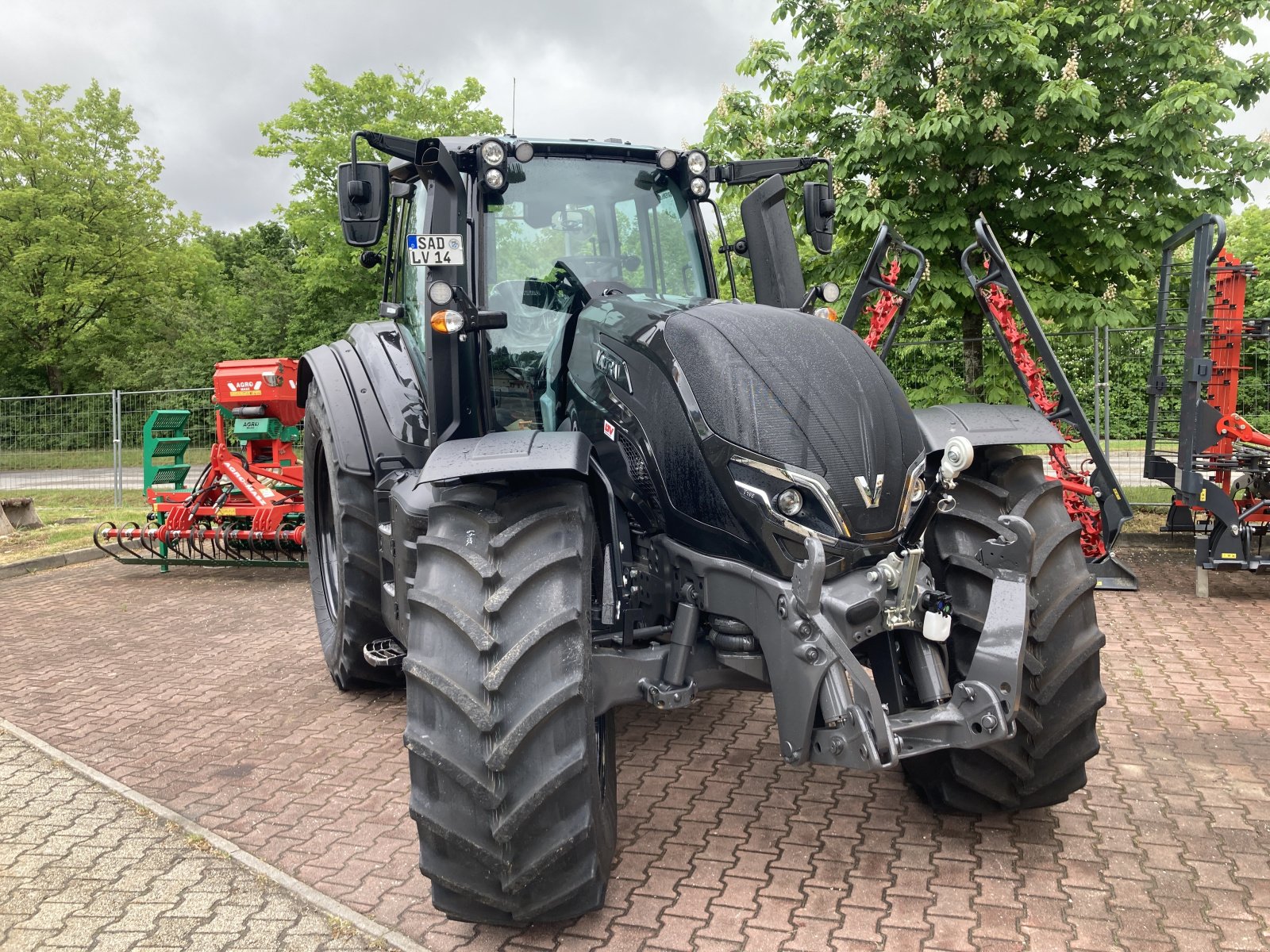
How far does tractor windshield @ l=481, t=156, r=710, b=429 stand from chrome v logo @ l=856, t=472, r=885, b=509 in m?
1.40

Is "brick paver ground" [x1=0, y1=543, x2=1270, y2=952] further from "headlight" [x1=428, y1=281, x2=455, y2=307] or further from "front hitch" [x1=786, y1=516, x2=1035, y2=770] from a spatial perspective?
"headlight" [x1=428, y1=281, x2=455, y2=307]

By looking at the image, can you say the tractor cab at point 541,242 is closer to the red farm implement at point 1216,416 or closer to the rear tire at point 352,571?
the rear tire at point 352,571

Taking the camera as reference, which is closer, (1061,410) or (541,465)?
(541,465)

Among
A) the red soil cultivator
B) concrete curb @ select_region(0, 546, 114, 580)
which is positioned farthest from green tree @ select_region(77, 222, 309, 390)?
the red soil cultivator

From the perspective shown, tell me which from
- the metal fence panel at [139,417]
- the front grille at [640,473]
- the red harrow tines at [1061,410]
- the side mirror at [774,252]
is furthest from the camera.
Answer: the metal fence panel at [139,417]

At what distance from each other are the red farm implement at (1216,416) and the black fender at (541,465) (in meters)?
5.49

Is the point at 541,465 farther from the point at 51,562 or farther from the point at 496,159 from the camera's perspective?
the point at 51,562

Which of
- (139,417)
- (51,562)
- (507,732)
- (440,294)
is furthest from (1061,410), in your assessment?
(139,417)

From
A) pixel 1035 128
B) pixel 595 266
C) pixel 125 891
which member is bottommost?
pixel 125 891

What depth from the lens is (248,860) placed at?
365 centimetres

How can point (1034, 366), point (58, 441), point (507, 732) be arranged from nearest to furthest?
point (507, 732), point (1034, 366), point (58, 441)

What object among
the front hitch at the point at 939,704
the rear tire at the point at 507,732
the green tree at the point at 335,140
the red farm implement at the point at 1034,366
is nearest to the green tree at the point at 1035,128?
the red farm implement at the point at 1034,366

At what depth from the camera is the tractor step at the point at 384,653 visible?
4.89 metres

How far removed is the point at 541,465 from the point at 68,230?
2866cm
